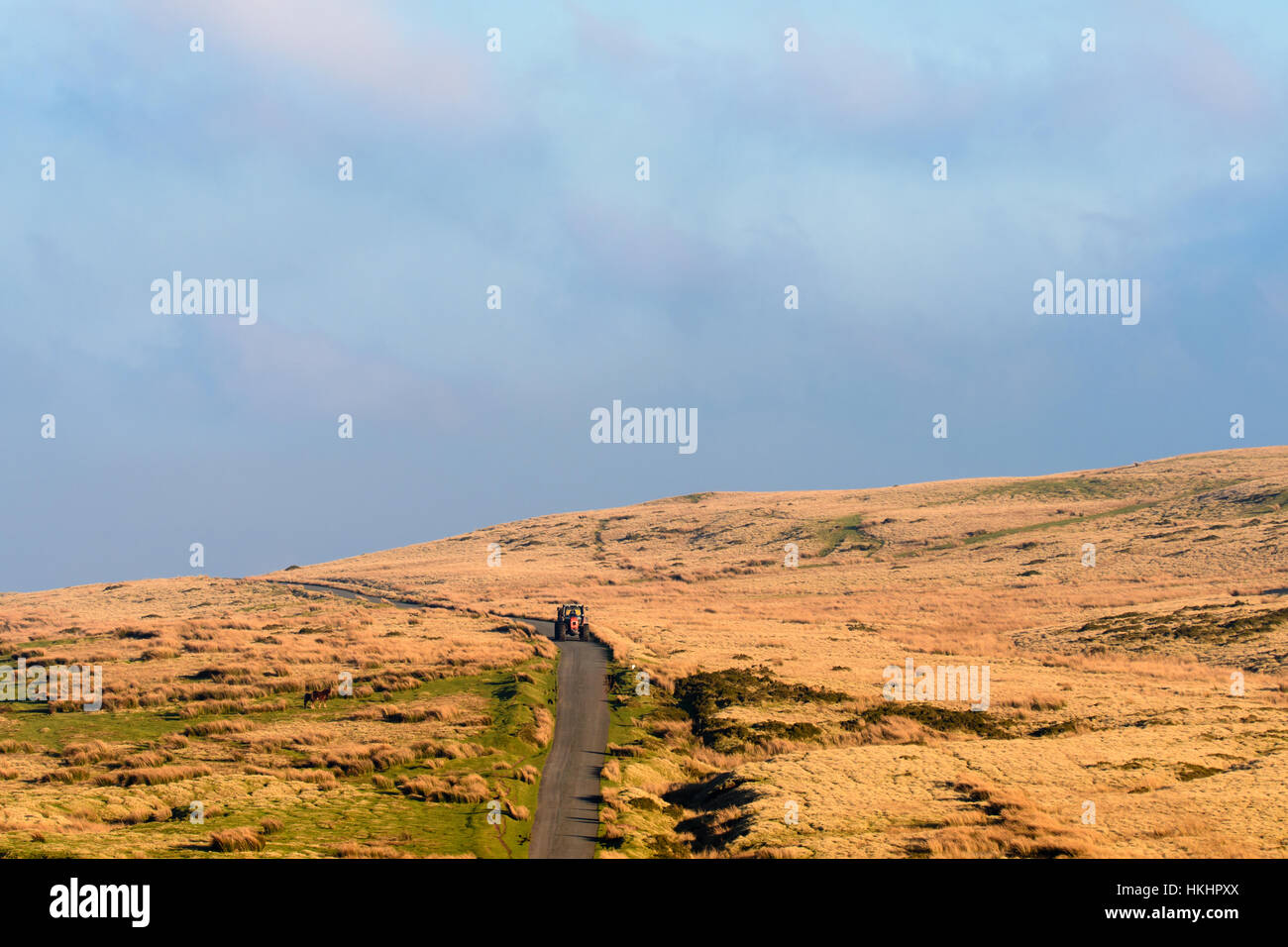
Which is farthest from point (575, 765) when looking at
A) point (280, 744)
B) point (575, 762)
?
point (280, 744)

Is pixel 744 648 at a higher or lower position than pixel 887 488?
lower

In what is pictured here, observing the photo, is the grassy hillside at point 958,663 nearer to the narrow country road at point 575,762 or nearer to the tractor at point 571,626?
the narrow country road at point 575,762

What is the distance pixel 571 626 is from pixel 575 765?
90.2 feet

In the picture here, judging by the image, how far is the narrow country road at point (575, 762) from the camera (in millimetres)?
22750

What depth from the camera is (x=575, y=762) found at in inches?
1200

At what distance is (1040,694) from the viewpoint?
40781mm

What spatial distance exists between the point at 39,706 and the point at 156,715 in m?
6.07

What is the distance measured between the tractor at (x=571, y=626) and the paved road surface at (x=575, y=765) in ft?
22.0

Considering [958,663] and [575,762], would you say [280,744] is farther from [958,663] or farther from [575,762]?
[958,663]

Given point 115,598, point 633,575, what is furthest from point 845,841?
point 115,598

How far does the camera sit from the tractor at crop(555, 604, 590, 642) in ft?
187

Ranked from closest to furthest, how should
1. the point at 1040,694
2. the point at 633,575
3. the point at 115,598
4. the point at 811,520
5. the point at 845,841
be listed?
the point at 845,841, the point at 1040,694, the point at 115,598, the point at 633,575, the point at 811,520
